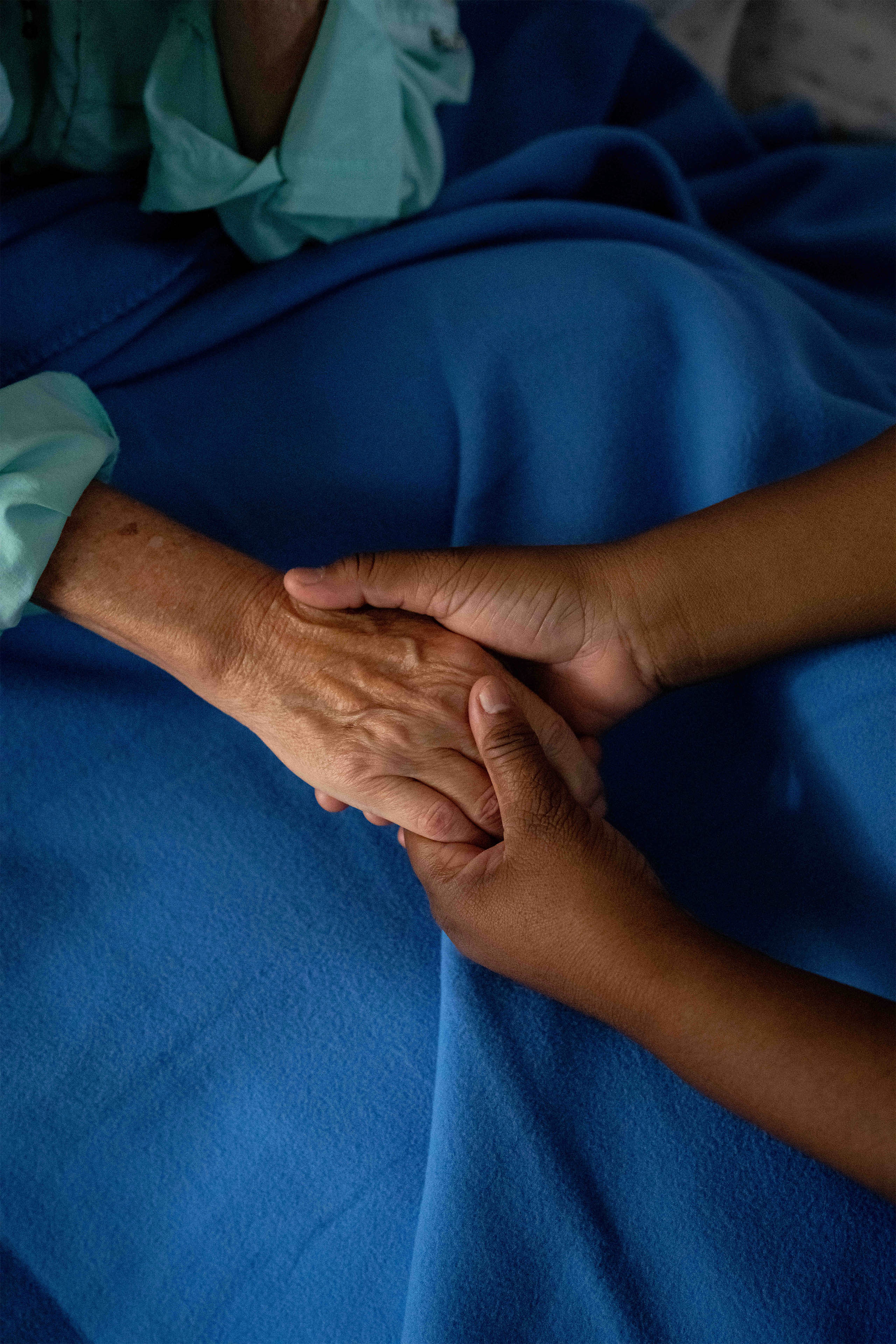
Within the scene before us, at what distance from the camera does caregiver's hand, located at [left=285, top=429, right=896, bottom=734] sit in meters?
0.84

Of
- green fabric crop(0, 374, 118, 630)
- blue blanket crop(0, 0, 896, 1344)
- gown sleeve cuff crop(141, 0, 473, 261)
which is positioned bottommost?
blue blanket crop(0, 0, 896, 1344)

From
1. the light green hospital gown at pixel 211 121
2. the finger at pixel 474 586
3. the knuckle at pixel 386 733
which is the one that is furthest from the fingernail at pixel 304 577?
the light green hospital gown at pixel 211 121

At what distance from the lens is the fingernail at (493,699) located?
2.76 ft

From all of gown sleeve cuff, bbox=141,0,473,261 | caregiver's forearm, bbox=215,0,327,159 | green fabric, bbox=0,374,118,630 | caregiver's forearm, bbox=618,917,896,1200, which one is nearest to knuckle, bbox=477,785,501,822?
caregiver's forearm, bbox=618,917,896,1200

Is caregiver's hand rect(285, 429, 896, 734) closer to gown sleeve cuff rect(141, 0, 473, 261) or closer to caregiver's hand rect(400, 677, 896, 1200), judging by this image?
caregiver's hand rect(400, 677, 896, 1200)

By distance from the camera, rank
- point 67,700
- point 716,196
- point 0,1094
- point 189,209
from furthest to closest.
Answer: point 716,196
point 189,209
point 67,700
point 0,1094

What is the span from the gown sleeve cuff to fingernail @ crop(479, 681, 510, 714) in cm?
57

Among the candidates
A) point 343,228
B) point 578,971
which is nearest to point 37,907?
point 578,971

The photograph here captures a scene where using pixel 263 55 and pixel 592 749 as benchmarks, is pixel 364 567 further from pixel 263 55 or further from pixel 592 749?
pixel 263 55

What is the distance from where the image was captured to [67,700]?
929 millimetres

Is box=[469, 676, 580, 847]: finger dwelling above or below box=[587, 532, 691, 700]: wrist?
below

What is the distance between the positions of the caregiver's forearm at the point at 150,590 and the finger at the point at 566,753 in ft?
0.89

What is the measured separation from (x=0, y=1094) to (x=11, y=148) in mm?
993

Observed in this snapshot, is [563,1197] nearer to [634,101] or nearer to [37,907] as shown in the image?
[37,907]
